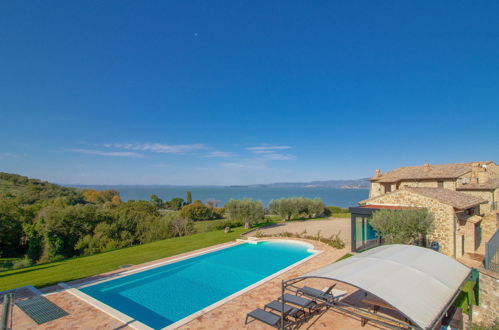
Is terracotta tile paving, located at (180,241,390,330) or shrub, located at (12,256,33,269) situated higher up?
terracotta tile paving, located at (180,241,390,330)

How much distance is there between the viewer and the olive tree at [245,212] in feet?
81.3

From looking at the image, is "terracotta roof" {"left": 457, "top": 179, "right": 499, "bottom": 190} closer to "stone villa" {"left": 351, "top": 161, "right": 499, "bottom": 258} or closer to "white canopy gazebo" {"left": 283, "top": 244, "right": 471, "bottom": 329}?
"stone villa" {"left": 351, "top": 161, "right": 499, "bottom": 258}

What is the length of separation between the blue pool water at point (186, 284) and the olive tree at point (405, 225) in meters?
5.08

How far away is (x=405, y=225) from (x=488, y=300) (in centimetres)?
591

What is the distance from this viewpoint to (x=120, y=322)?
6.93 meters

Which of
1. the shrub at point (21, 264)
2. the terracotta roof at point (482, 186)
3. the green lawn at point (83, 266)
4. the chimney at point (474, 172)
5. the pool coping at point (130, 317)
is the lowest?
the shrub at point (21, 264)

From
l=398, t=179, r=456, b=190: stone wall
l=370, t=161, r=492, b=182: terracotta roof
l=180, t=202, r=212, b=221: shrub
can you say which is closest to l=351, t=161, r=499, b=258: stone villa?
l=398, t=179, r=456, b=190: stone wall

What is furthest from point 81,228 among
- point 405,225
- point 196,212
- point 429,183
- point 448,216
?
point 429,183

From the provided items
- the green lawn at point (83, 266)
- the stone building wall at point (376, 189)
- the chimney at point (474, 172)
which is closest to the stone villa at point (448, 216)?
the chimney at point (474, 172)

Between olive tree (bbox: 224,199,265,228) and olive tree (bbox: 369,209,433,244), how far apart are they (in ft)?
46.9

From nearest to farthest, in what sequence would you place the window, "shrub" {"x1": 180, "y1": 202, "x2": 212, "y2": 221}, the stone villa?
the stone villa, the window, "shrub" {"x1": 180, "y1": 202, "x2": 212, "y2": 221}

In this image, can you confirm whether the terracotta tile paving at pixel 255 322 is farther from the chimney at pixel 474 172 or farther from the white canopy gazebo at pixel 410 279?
the chimney at pixel 474 172

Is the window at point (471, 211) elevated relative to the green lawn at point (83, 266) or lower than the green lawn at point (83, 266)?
elevated

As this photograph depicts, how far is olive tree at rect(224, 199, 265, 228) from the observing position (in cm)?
2478
